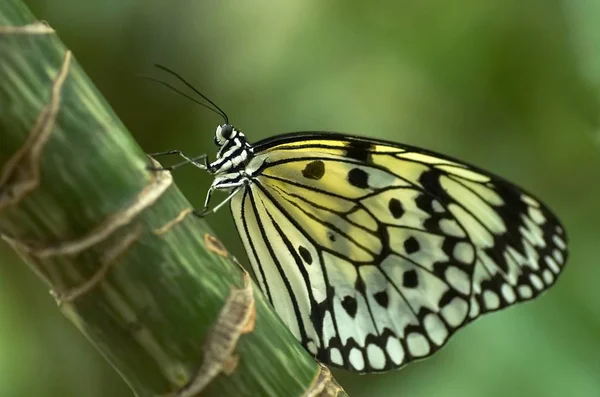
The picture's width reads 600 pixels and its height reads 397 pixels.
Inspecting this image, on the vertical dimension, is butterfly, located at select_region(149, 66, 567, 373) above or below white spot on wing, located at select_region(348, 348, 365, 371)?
above

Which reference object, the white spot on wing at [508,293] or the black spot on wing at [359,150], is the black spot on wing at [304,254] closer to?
the black spot on wing at [359,150]

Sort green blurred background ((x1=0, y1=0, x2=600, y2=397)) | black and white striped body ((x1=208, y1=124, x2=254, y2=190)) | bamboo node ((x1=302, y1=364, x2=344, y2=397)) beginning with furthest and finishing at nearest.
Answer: green blurred background ((x1=0, y1=0, x2=600, y2=397))
black and white striped body ((x1=208, y1=124, x2=254, y2=190))
bamboo node ((x1=302, y1=364, x2=344, y2=397))

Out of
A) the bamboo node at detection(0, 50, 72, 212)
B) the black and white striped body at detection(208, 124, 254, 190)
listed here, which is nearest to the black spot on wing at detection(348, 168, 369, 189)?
the black and white striped body at detection(208, 124, 254, 190)

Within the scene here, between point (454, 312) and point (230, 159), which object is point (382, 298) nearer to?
point (454, 312)

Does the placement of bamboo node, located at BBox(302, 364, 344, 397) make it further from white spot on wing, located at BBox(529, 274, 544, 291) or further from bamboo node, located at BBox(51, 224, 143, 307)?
white spot on wing, located at BBox(529, 274, 544, 291)

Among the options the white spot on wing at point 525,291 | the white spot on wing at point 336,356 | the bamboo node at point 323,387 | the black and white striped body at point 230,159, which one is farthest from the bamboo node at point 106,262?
the white spot on wing at point 525,291

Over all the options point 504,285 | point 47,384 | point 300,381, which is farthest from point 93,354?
point 300,381

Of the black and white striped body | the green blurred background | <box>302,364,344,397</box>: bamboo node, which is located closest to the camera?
<box>302,364,344,397</box>: bamboo node

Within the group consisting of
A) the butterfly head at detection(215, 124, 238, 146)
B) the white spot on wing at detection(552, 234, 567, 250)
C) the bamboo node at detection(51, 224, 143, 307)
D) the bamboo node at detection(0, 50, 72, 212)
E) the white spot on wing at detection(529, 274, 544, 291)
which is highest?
the bamboo node at detection(0, 50, 72, 212)

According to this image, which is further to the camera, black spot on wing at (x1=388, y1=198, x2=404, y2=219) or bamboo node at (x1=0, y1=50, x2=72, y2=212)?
black spot on wing at (x1=388, y1=198, x2=404, y2=219)
